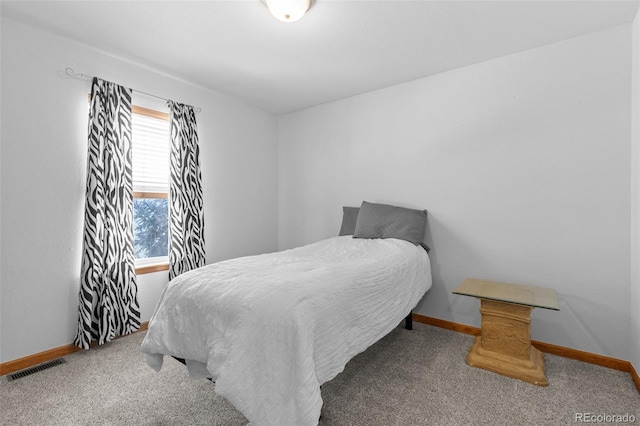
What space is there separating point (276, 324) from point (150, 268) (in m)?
2.15

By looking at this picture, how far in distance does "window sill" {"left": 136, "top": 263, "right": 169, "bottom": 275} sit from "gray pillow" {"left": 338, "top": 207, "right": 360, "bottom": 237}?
1.84 metres

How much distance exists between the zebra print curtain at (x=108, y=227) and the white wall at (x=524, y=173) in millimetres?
2298

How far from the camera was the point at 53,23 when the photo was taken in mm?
2123

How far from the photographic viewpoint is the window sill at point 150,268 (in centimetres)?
281

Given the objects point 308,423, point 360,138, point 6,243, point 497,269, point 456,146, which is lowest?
point 308,423

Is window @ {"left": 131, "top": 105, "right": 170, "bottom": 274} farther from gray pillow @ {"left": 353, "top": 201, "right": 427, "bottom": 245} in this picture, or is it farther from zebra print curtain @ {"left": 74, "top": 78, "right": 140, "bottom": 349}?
gray pillow @ {"left": 353, "top": 201, "right": 427, "bottom": 245}

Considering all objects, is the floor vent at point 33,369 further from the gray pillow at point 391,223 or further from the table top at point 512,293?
the table top at point 512,293

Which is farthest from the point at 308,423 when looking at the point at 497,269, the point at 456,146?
the point at 456,146

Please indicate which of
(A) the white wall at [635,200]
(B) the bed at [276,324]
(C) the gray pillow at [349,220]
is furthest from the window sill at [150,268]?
(A) the white wall at [635,200]

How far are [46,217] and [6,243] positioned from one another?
0.90ft

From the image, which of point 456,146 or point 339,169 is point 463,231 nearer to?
point 456,146

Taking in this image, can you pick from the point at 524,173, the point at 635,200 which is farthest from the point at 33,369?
the point at 635,200

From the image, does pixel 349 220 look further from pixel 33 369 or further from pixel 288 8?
pixel 33 369

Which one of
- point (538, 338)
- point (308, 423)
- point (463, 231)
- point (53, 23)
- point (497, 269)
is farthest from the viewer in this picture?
point (463, 231)
